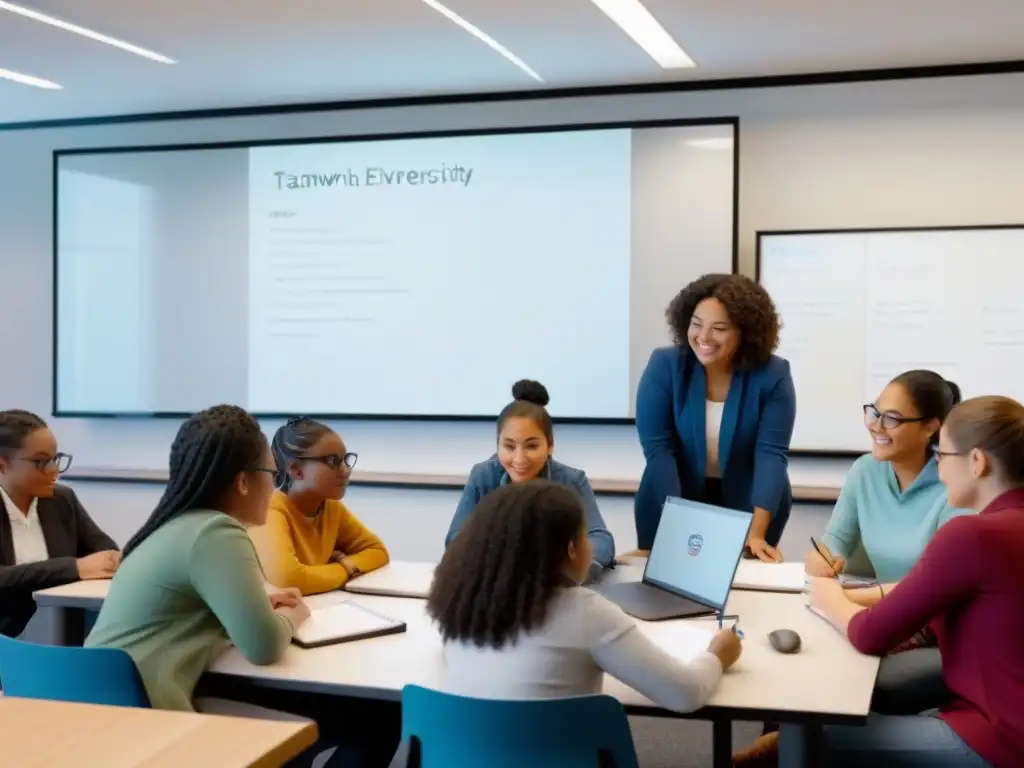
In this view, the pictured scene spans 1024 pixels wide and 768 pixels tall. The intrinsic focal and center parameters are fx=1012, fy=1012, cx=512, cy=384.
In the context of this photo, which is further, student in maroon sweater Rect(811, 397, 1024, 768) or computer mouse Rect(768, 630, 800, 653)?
computer mouse Rect(768, 630, 800, 653)

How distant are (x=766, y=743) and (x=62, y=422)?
441 cm

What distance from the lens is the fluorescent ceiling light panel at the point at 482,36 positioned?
143 inches

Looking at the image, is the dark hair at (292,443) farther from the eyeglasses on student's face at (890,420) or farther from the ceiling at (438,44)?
the ceiling at (438,44)

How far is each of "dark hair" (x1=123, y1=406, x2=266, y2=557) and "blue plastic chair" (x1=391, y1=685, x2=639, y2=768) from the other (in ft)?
2.36

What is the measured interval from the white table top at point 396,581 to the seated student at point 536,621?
→ 784 millimetres

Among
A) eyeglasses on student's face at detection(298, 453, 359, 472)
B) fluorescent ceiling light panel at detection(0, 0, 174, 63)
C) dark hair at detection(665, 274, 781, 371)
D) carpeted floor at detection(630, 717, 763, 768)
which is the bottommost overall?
carpeted floor at detection(630, 717, 763, 768)

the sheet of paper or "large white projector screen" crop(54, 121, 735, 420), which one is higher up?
"large white projector screen" crop(54, 121, 735, 420)

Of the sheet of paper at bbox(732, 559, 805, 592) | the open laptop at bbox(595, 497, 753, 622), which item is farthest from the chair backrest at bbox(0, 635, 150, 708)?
the sheet of paper at bbox(732, 559, 805, 592)

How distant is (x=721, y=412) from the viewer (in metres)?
3.24

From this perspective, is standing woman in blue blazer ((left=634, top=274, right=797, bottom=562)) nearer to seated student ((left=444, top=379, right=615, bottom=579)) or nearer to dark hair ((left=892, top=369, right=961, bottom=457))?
seated student ((left=444, top=379, right=615, bottom=579))

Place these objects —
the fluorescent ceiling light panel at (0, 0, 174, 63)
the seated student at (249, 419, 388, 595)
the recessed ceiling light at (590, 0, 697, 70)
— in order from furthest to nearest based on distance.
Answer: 1. the fluorescent ceiling light panel at (0, 0, 174, 63)
2. the recessed ceiling light at (590, 0, 697, 70)
3. the seated student at (249, 419, 388, 595)

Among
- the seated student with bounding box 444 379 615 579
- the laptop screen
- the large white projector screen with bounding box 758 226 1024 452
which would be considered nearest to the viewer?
the laptop screen

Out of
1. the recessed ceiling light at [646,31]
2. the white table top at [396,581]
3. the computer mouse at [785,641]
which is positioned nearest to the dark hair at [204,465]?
the white table top at [396,581]

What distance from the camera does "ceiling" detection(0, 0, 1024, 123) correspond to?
→ 3623 mm
